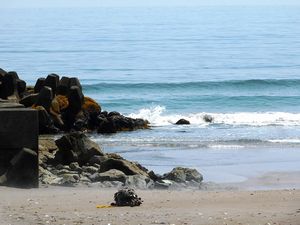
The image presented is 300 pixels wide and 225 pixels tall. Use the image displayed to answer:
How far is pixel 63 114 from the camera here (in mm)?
28375

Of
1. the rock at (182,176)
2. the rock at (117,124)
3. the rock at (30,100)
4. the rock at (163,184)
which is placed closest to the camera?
the rock at (163,184)

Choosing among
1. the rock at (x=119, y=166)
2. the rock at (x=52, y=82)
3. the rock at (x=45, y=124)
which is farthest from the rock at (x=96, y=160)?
the rock at (x=52, y=82)

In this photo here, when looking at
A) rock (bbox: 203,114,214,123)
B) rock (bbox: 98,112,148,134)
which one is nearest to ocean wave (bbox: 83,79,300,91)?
rock (bbox: 203,114,214,123)

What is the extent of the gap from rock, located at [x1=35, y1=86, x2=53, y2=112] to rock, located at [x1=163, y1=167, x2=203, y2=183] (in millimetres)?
10520

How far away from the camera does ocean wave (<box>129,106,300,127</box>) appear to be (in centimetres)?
3197

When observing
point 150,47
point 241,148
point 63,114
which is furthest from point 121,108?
point 150,47

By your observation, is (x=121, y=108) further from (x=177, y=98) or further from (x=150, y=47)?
(x=150, y=47)

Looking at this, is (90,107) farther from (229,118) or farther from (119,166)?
(119,166)

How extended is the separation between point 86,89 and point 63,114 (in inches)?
596

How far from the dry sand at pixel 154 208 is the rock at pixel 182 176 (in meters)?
2.24

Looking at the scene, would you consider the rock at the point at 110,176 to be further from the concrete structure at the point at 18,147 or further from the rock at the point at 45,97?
the rock at the point at 45,97

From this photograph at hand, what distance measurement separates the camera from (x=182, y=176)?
17000 millimetres

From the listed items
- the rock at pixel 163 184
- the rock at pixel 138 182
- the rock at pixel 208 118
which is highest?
the rock at pixel 208 118

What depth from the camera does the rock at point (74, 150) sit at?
1812 centimetres
